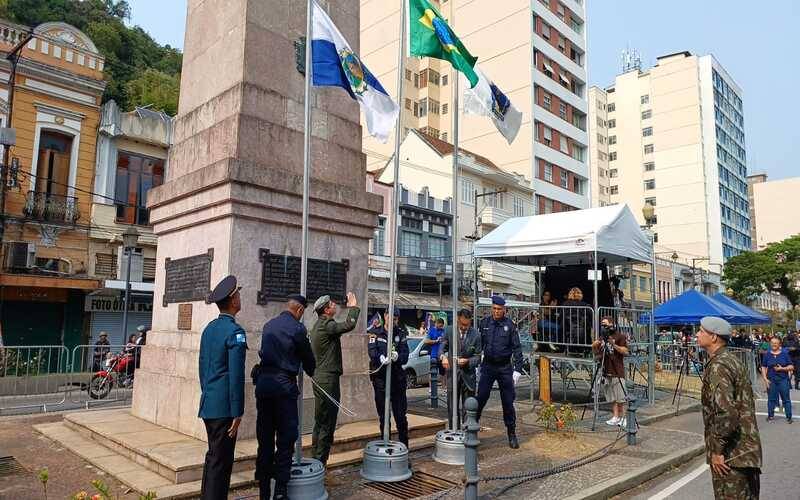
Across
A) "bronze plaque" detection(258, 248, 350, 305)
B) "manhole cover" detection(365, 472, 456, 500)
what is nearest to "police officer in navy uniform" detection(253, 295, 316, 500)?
"manhole cover" detection(365, 472, 456, 500)

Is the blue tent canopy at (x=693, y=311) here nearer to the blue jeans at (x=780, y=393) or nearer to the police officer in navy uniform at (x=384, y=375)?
the blue jeans at (x=780, y=393)

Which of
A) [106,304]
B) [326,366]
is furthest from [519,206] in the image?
[326,366]

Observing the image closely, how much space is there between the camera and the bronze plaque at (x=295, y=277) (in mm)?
7445

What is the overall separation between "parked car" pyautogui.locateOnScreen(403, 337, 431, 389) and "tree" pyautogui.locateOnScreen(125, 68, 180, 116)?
24.2 meters

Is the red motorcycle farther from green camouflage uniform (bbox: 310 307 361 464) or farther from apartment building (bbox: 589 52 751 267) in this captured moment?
apartment building (bbox: 589 52 751 267)

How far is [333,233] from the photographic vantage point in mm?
8352

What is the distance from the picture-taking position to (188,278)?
7.71 meters

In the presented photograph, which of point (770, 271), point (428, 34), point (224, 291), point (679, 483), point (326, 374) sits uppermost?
point (770, 271)

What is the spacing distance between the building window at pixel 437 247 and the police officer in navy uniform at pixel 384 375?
25.8 metres

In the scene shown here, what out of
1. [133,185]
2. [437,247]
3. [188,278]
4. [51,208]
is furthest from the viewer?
[437,247]

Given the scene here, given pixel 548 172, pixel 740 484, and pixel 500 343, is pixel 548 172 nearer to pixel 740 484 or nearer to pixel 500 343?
pixel 500 343

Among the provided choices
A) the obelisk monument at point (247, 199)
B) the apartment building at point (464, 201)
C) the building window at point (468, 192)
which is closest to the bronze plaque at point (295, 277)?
the obelisk monument at point (247, 199)

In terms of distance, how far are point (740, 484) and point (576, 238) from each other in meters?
7.59

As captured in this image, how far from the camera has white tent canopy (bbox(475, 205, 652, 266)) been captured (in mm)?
11555
